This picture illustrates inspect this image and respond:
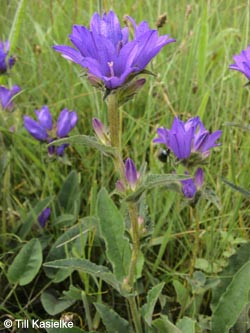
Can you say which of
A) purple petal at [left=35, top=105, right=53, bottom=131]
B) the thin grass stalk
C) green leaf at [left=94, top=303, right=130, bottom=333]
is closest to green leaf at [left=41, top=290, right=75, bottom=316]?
green leaf at [left=94, top=303, right=130, bottom=333]

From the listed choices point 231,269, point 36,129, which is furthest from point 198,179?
point 36,129

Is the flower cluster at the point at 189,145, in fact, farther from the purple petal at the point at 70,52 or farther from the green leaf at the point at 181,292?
A: the purple petal at the point at 70,52

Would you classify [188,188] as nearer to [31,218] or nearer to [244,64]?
[244,64]

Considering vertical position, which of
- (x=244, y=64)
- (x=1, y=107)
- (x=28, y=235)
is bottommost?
(x=28, y=235)

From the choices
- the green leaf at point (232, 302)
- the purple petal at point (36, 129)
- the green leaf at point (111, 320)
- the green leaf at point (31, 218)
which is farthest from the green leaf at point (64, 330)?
the purple petal at point (36, 129)

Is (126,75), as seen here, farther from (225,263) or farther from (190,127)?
(225,263)

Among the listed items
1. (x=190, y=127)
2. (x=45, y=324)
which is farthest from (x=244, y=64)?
(x=45, y=324)

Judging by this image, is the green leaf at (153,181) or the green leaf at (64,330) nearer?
the green leaf at (153,181)
